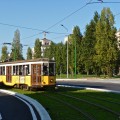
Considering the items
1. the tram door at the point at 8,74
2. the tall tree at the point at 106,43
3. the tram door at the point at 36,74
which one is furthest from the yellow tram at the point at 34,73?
the tall tree at the point at 106,43

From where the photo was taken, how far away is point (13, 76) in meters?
39.8

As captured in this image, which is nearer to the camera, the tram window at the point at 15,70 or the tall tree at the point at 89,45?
the tram window at the point at 15,70

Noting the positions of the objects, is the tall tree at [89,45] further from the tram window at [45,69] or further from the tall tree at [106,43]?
the tram window at [45,69]

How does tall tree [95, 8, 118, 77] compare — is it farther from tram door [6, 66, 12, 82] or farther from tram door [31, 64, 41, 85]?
tram door [31, 64, 41, 85]

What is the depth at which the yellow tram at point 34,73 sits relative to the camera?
34938 millimetres

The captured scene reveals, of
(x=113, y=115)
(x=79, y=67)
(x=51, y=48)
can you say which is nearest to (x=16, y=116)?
(x=113, y=115)

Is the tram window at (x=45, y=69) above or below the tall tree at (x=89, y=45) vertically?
below

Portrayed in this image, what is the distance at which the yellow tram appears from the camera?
34.9 meters

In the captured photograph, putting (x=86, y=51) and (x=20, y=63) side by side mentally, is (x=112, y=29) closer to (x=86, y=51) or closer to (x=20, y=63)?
(x=86, y=51)

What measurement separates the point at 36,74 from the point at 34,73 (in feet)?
0.74

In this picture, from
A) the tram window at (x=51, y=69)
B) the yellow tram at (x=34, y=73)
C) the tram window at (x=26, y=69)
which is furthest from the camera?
the tram window at (x=26, y=69)

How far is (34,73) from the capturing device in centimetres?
3553

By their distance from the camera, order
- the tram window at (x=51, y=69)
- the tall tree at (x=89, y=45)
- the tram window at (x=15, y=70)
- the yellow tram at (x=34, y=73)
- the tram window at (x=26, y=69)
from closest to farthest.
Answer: the yellow tram at (x=34, y=73) < the tram window at (x=51, y=69) < the tram window at (x=26, y=69) < the tram window at (x=15, y=70) < the tall tree at (x=89, y=45)

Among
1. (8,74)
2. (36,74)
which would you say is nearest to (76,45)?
(8,74)
